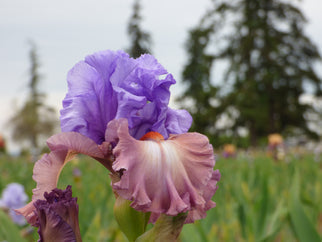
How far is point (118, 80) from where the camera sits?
0.66 metres

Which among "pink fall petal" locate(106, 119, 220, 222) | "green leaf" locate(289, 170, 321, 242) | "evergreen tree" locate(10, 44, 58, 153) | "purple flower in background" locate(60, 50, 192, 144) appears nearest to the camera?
"pink fall petal" locate(106, 119, 220, 222)

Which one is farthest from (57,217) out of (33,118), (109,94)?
(33,118)

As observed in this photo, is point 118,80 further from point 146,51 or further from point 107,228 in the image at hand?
point 107,228

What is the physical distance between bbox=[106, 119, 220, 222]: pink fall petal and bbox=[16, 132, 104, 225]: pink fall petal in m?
0.06

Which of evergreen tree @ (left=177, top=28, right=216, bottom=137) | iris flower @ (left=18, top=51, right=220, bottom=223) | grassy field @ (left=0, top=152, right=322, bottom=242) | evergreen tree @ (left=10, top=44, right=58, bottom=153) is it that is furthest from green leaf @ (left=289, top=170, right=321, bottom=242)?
evergreen tree @ (left=10, top=44, right=58, bottom=153)

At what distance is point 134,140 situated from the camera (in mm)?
566

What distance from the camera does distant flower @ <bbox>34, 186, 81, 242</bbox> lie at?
1.89 ft

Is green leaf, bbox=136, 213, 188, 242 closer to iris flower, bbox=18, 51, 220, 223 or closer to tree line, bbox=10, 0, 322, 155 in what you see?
iris flower, bbox=18, 51, 220, 223

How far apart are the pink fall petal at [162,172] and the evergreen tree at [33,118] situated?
78.7 ft

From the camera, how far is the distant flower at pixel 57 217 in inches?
22.7

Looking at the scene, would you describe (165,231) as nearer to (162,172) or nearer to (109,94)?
(162,172)

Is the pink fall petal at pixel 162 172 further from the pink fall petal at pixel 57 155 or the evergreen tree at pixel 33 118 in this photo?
the evergreen tree at pixel 33 118

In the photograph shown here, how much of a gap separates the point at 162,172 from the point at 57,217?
19 centimetres

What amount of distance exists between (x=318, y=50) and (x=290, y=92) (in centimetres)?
275
